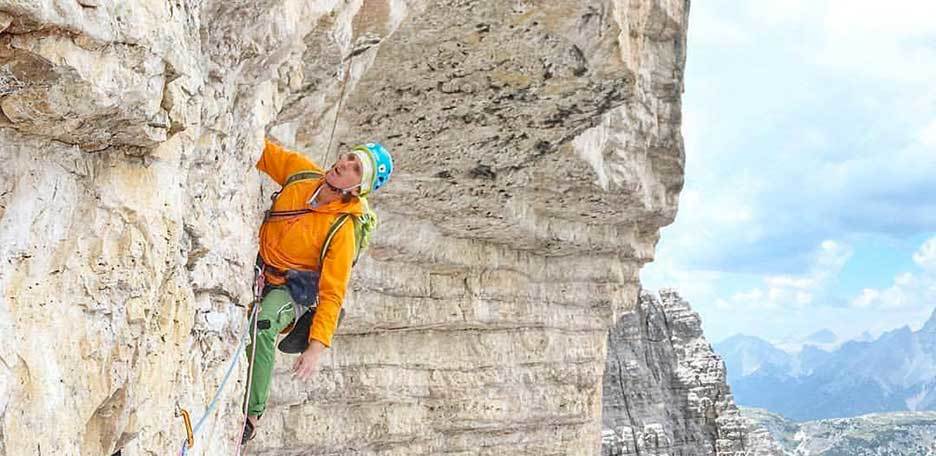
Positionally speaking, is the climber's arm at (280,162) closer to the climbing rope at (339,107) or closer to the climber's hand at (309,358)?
the climber's hand at (309,358)

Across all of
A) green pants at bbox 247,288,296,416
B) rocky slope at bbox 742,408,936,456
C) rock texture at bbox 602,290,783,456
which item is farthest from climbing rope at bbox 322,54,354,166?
rocky slope at bbox 742,408,936,456

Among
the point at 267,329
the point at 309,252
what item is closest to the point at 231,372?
the point at 267,329

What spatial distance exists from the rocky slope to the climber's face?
140 m

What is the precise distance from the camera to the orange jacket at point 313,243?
14.6ft

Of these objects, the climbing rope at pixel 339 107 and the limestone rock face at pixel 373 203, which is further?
the climbing rope at pixel 339 107

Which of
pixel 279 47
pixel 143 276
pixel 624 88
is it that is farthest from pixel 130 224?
pixel 624 88

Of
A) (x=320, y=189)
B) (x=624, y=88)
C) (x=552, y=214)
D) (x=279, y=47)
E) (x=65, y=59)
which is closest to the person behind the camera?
(x=65, y=59)

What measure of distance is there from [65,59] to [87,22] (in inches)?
4.9

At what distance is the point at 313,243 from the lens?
183 inches

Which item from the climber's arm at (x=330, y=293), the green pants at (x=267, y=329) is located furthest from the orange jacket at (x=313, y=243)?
the green pants at (x=267, y=329)

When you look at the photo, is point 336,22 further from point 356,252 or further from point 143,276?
point 143,276

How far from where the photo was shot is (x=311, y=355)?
14.5 feet

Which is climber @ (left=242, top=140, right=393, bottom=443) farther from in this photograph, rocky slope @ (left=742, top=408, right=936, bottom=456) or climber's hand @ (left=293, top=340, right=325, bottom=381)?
rocky slope @ (left=742, top=408, right=936, bottom=456)

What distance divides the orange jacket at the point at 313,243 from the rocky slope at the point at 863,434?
139 metres
